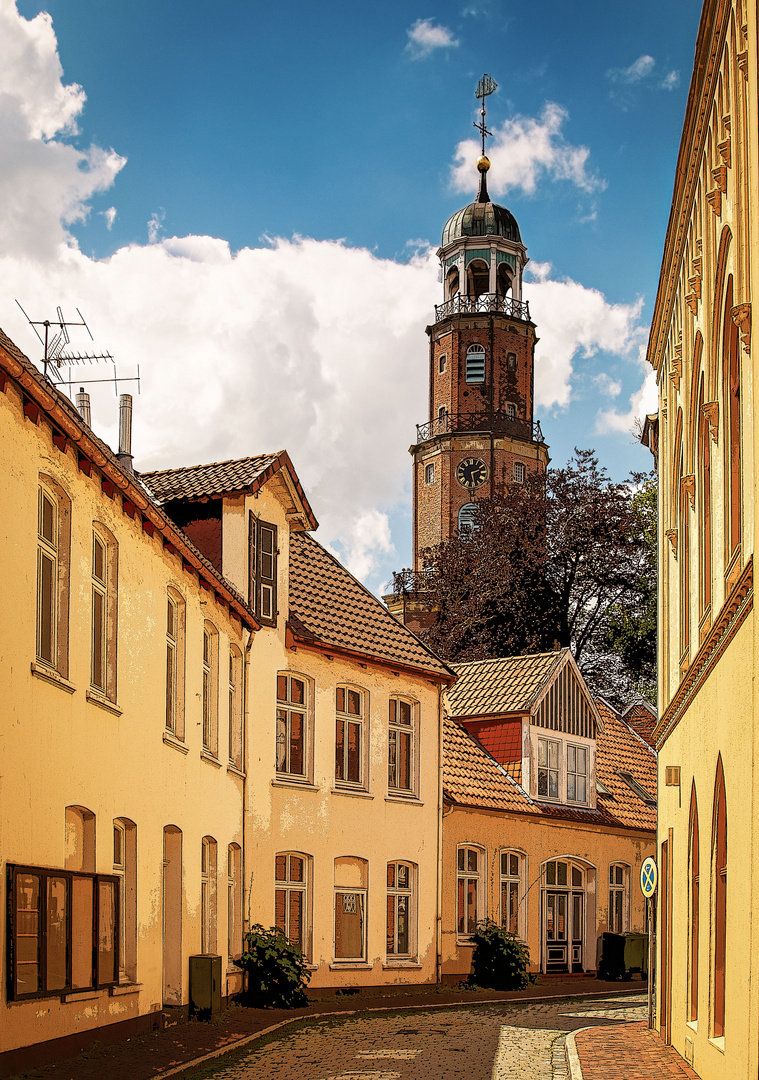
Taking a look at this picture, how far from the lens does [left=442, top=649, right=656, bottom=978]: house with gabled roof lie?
92.5ft

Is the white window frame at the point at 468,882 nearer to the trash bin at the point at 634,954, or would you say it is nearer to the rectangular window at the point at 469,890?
the rectangular window at the point at 469,890

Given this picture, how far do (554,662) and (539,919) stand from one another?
236 inches

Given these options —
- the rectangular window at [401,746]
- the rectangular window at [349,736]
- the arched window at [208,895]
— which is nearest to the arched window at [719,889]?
the arched window at [208,895]

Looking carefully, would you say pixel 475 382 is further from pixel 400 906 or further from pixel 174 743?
pixel 174 743

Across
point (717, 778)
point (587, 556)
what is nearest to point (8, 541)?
point (717, 778)

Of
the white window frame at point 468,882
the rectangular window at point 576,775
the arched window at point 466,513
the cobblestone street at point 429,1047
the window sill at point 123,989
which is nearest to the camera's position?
the cobblestone street at point 429,1047

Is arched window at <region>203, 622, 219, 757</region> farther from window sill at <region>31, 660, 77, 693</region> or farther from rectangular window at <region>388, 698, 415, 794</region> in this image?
rectangular window at <region>388, 698, 415, 794</region>

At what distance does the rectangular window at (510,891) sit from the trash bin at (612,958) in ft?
11.2

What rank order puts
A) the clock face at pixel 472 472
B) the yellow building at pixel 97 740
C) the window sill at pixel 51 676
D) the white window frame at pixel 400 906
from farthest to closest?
the clock face at pixel 472 472, the white window frame at pixel 400 906, the window sill at pixel 51 676, the yellow building at pixel 97 740

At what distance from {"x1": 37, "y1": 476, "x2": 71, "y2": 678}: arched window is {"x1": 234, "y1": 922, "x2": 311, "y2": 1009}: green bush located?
30.1 feet

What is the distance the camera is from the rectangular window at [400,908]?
83.8 ft

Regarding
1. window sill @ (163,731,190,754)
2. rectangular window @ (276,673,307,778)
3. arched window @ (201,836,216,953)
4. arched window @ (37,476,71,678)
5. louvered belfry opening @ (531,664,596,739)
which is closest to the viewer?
arched window @ (37,476,71,678)

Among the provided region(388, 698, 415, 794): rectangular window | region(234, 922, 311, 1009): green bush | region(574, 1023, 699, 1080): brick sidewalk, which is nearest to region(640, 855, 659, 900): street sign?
region(574, 1023, 699, 1080): brick sidewalk

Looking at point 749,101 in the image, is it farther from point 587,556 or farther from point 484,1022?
point 587,556
